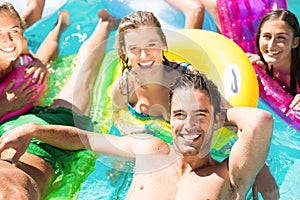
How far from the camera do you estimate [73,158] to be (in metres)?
2.26

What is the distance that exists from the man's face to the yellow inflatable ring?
56cm

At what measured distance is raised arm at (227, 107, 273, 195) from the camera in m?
1.74

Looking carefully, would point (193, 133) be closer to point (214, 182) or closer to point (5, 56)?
point (214, 182)

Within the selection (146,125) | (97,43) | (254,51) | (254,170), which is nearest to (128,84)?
(146,125)

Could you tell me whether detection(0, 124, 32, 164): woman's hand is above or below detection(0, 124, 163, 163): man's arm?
above

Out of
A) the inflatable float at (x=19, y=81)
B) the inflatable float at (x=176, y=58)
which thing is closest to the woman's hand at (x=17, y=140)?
the inflatable float at (x=176, y=58)

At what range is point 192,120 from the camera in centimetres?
180

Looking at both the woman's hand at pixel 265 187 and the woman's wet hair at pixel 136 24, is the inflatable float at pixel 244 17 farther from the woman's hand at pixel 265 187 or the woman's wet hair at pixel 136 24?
the woman's hand at pixel 265 187

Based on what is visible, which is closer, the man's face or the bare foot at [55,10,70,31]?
the man's face

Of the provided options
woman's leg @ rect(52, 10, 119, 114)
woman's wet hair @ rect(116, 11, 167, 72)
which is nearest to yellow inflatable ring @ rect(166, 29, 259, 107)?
woman's wet hair @ rect(116, 11, 167, 72)

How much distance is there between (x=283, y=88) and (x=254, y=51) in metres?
0.29

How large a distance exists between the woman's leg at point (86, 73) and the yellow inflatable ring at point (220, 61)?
38cm

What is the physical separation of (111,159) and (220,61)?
2.20 feet

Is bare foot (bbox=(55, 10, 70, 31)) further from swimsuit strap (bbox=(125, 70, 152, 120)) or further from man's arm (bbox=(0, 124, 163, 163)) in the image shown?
man's arm (bbox=(0, 124, 163, 163))
